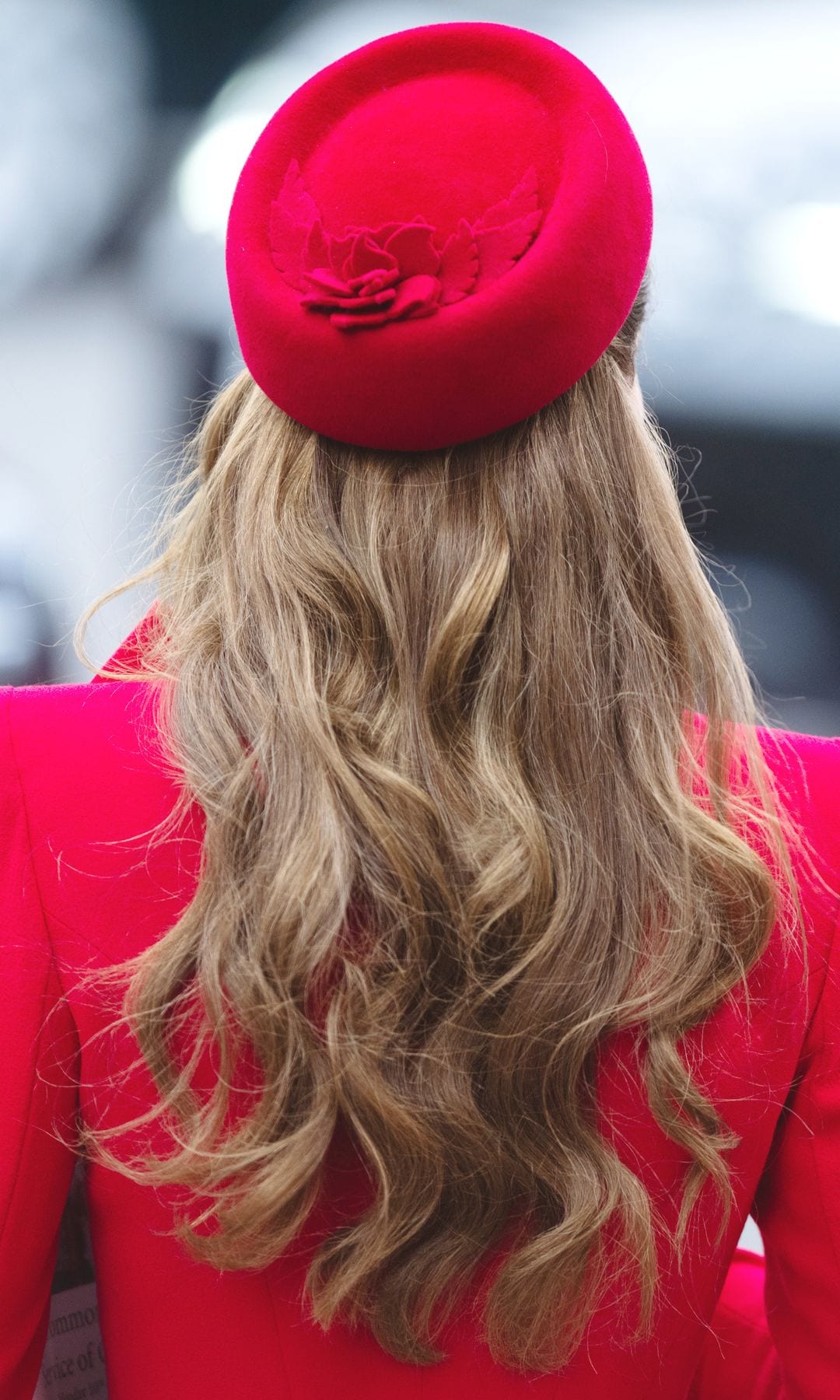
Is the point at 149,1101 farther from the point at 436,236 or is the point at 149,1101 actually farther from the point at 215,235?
the point at 215,235

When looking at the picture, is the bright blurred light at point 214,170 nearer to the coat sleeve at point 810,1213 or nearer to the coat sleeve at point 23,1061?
the coat sleeve at point 23,1061

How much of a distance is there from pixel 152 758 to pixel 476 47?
1.59ft

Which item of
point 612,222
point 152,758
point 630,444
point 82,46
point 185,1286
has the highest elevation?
point 82,46

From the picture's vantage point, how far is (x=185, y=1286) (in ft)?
2.33

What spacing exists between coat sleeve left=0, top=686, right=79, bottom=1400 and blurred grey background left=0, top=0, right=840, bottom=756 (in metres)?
1.09

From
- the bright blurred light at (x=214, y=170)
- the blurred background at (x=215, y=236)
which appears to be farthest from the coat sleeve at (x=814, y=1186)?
the bright blurred light at (x=214, y=170)

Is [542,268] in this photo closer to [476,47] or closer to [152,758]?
[476,47]

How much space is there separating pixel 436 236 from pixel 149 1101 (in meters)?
0.56

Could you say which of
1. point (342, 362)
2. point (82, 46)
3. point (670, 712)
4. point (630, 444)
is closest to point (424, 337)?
point (342, 362)

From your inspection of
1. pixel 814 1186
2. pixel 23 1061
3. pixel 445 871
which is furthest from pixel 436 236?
pixel 814 1186

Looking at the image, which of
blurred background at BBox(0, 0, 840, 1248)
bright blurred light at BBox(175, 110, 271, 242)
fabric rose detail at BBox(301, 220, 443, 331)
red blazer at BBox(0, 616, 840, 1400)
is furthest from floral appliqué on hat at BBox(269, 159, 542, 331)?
bright blurred light at BBox(175, 110, 271, 242)

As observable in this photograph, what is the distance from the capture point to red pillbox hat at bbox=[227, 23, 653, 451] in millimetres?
615

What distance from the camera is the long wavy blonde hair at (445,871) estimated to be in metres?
0.64

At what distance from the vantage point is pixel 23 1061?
2.18ft
